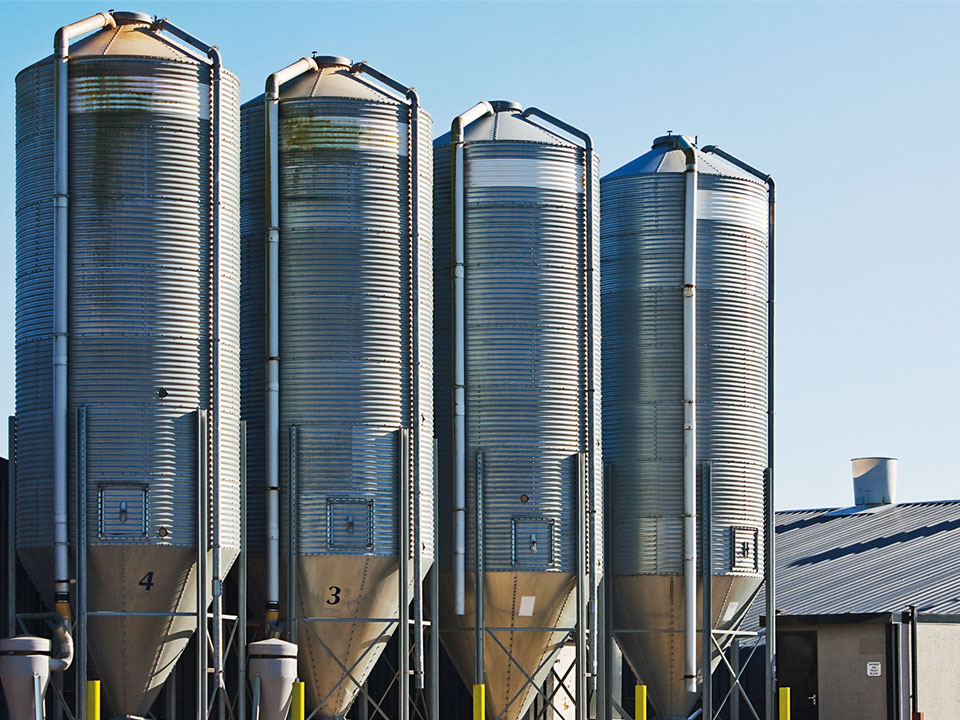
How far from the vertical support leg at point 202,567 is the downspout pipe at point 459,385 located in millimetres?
5962

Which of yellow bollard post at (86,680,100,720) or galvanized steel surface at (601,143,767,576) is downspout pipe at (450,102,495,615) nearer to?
galvanized steel surface at (601,143,767,576)

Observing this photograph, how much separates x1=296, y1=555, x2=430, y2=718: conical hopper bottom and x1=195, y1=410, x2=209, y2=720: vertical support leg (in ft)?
8.14

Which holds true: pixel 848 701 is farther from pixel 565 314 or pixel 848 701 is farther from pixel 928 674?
pixel 565 314

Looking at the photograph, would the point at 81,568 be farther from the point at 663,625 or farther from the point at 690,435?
the point at 690,435

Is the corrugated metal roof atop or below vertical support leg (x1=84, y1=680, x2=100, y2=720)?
atop

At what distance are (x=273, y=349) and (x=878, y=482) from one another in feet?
90.8

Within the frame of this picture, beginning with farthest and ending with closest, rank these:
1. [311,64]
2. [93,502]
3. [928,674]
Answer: [928,674]
[311,64]
[93,502]

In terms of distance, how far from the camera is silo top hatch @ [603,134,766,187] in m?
37.8

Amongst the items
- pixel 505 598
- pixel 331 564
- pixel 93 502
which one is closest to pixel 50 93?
pixel 93 502

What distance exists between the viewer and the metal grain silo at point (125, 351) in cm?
2900

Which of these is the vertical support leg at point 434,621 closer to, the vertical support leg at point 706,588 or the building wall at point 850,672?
the vertical support leg at point 706,588

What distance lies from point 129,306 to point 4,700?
690cm

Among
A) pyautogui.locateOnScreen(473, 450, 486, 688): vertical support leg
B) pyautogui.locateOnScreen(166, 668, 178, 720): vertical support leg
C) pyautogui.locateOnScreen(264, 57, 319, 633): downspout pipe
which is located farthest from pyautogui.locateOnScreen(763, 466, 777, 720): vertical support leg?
pyautogui.locateOnScreen(166, 668, 178, 720): vertical support leg

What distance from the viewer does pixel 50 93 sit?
3011cm
